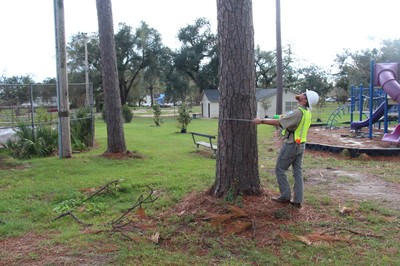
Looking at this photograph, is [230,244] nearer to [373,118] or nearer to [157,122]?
[373,118]

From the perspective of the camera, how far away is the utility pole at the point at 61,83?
10484mm

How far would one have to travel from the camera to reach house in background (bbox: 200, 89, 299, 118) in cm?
4378

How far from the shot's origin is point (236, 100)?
5184 millimetres

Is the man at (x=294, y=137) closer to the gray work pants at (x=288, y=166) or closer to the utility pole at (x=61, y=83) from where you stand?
the gray work pants at (x=288, y=166)

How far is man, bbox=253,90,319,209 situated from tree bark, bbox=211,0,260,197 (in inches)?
10.6

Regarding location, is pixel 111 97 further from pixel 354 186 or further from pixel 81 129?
pixel 354 186

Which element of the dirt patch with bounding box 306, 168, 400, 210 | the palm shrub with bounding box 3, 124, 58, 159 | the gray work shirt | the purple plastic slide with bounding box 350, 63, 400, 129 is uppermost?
the purple plastic slide with bounding box 350, 63, 400, 129

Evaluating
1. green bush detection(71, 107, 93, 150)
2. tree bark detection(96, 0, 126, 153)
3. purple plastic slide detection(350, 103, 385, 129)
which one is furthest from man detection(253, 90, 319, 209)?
purple plastic slide detection(350, 103, 385, 129)

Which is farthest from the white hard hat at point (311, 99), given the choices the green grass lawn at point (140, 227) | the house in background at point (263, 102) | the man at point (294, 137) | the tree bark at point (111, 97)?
the house in background at point (263, 102)

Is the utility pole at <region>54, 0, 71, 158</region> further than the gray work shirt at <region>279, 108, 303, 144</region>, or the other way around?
the utility pole at <region>54, 0, 71, 158</region>

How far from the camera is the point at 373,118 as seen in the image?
1628 cm

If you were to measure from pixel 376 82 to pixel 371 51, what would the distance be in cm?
4199

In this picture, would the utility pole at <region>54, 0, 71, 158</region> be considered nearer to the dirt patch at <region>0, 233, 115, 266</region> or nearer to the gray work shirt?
the dirt patch at <region>0, 233, 115, 266</region>

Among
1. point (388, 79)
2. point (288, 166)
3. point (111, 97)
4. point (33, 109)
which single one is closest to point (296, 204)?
point (288, 166)
